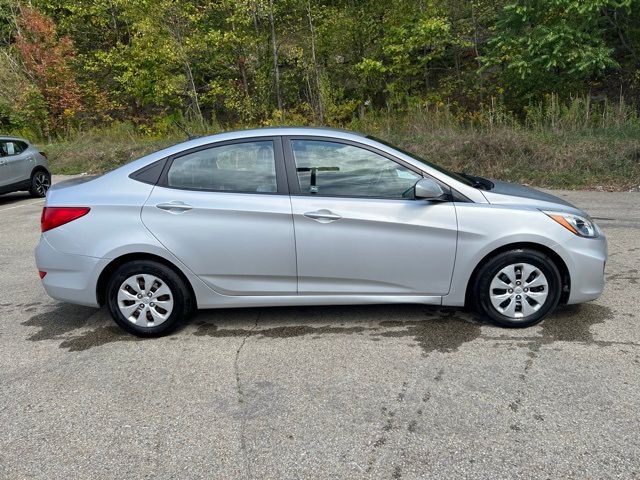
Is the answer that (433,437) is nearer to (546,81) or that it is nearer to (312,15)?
Answer: (546,81)

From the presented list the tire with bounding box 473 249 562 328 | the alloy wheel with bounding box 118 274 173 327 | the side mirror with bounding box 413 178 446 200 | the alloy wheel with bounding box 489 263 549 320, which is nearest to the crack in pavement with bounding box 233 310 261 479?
the alloy wheel with bounding box 118 274 173 327

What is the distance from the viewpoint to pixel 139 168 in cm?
434

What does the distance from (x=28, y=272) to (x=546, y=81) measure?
47.2 feet

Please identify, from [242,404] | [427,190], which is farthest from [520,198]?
[242,404]

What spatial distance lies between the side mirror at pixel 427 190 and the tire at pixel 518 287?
2.24 feet

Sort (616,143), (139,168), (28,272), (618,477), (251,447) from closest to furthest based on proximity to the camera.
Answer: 1. (618,477)
2. (251,447)
3. (139,168)
4. (28,272)
5. (616,143)

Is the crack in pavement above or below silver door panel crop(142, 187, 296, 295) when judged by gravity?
below

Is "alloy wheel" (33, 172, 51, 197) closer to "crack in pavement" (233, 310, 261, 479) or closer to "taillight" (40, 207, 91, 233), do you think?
"taillight" (40, 207, 91, 233)

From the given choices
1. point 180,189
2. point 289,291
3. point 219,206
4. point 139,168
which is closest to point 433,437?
point 289,291

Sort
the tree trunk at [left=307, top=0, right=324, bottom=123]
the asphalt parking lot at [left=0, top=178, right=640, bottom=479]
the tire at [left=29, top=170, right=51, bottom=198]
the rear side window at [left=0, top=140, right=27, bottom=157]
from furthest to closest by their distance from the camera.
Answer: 1. the tree trunk at [left=307, top=0, right=324, bottom=123]
2. the tire at [left=29, top=170, right=51, bottom=198]
3. the rear side window at [left=0, top=140, right=27, bottom=157]
4. the asphalt parking lot at [left=0, top=178, right=640, bottom=479]

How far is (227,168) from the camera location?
14.1ft

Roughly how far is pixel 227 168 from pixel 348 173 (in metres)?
0.99

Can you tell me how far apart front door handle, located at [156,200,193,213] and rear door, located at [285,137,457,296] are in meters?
0.85

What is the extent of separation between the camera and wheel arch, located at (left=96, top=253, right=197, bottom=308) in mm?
4227
